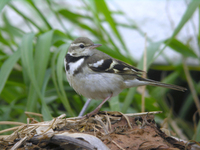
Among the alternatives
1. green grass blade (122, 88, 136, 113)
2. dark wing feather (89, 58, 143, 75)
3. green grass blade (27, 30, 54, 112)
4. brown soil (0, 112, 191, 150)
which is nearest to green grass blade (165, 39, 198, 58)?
green grass blade (122, 88, 136, 113)

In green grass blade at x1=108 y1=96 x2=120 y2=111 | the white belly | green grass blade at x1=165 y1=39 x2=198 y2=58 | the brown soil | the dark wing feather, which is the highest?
green grass blade at x1=165 y1=39 x2=198 y2=58

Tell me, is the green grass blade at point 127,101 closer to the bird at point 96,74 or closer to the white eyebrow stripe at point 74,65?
the bird at point 96,74

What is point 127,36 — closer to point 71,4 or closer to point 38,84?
point 71,4

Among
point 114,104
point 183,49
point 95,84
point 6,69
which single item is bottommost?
point 114,104

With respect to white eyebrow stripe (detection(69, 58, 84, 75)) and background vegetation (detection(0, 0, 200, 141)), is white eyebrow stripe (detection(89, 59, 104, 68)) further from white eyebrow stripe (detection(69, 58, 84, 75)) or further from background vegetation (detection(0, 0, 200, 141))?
background vegetation (detection(0, 0, 200, 141))

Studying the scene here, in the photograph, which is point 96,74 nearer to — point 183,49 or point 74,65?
point 74,65

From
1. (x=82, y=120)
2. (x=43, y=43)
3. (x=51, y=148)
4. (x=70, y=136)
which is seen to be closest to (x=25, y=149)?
(x=51, y=148)

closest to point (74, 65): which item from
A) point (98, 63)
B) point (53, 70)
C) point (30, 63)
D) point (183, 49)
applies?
point (98, 63)
